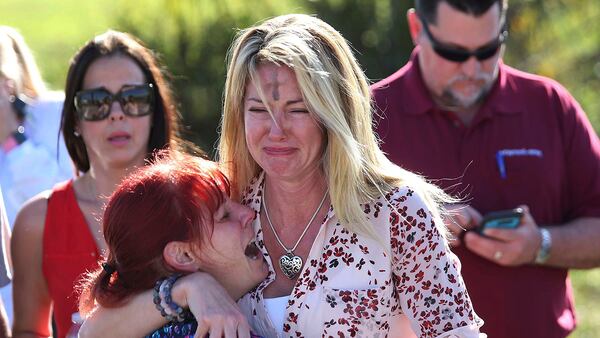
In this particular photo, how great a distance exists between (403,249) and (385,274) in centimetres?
8

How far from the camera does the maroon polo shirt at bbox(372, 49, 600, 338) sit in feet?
13.0

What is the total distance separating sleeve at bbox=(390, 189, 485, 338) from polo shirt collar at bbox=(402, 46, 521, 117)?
1.27 meters

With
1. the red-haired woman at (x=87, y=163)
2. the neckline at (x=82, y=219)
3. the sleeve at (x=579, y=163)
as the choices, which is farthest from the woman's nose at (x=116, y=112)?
the sleeve at (x=579, y=163)

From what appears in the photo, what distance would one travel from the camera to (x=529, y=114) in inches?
162

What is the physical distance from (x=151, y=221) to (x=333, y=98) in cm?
58

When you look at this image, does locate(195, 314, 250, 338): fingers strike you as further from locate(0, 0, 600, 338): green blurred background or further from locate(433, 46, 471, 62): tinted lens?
locate(0, 0, 600, 338): green blurred background

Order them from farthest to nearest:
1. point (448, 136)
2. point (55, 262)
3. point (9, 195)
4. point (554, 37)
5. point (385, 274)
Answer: point (554, 37) → point (9, 195) → point (448, 136) → point (55, 262) → point (385, 274)

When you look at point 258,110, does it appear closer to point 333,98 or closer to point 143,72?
point 333,98

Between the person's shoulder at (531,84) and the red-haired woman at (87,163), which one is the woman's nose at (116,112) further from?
the person's shoulder at (531,84)

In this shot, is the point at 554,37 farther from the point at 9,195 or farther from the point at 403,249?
the point at 403,249

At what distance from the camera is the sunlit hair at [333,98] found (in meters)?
2.83

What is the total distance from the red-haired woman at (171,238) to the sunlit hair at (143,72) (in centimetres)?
106

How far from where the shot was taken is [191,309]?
2725 millimetres

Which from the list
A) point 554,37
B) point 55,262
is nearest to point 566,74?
point 554,37
